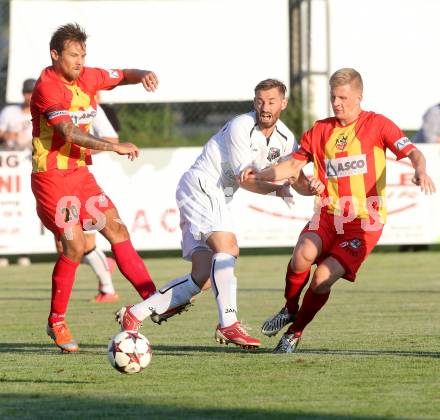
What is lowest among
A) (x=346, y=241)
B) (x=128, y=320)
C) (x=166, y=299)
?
(x=128, y=320)

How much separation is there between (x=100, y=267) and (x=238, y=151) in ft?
13.3

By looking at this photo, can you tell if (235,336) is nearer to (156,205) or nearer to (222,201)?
(222,201)

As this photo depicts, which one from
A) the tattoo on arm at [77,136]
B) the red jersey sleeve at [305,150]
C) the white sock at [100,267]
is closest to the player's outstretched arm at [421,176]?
the red jersey sleeve at [305,150]

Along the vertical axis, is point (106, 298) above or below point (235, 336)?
below

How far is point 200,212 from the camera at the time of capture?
7926mm

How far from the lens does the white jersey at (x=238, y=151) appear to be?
306 inches

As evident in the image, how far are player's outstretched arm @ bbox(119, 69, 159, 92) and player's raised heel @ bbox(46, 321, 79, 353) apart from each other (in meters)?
1.70

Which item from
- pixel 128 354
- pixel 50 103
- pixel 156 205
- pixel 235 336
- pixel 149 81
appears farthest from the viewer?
pixel 156 205

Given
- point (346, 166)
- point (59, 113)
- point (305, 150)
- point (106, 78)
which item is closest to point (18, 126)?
point (106, 78)

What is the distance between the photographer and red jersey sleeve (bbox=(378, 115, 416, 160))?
24.7 ft

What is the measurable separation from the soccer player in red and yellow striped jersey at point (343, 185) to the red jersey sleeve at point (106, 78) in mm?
1420

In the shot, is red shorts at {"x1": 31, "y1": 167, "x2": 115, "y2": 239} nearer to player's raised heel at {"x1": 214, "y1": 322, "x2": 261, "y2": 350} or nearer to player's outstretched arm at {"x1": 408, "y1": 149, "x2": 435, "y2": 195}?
player's raised heel at {"x1": 214, "y1": 322, "x2": 261, "y2": 350}

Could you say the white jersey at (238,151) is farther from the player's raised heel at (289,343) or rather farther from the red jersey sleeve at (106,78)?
the player's raised heel at (289,343)

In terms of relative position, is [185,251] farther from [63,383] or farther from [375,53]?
[375,53]
